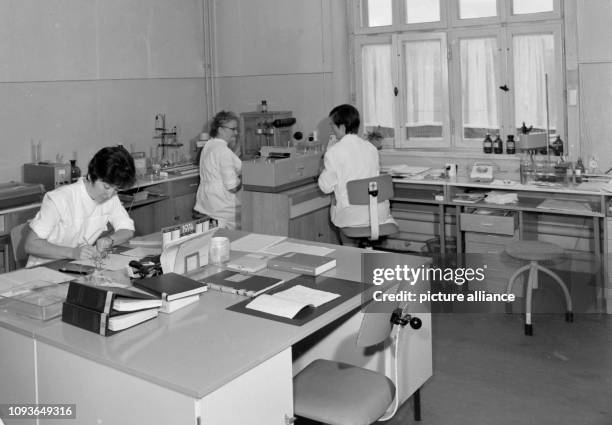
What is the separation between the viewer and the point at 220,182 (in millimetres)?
5219

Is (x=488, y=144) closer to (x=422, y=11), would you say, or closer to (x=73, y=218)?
(x=422, y=11)

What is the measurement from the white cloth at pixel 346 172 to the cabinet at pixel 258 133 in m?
1.52

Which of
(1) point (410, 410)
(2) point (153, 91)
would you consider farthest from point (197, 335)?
(2) point (153, 91)

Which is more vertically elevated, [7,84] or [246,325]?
[7,84]

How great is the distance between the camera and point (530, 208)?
15.7 ft

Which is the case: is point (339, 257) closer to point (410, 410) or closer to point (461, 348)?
point (410, 410)

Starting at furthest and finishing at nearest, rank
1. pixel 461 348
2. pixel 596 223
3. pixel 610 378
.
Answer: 1. pixel 596 223
2. pixel 461 348
3. pixel 610 378

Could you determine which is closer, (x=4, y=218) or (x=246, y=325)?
(x=246, y=325)

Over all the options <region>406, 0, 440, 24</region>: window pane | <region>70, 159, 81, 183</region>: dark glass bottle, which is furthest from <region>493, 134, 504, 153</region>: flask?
<region>70, 159, 81, 183</region>: dark glass bottle

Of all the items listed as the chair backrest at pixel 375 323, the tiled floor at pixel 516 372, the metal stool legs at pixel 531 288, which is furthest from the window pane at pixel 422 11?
the chair backrest at pixel 375 323

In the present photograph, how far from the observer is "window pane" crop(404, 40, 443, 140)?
5.78 m

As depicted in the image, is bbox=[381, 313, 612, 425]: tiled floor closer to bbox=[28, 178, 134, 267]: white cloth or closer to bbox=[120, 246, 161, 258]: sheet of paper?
bbox=[120, 246, 161, 258]: sheet of paper

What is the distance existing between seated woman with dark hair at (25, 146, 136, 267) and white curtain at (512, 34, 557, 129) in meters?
3.32

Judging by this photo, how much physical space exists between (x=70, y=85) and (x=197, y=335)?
3895 millimetres
